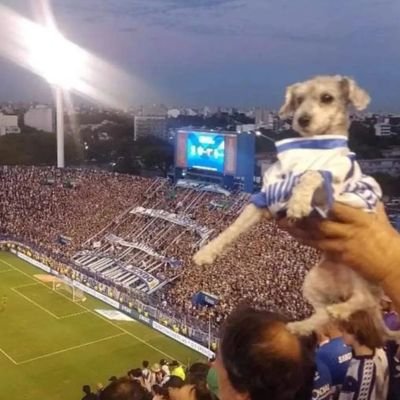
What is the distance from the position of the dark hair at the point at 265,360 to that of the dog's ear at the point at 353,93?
1.21 meters

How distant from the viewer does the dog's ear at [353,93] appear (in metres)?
2.96

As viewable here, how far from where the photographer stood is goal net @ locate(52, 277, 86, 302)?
2258 centimetres

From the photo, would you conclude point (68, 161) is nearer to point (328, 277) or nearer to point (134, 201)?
point (134, 201)

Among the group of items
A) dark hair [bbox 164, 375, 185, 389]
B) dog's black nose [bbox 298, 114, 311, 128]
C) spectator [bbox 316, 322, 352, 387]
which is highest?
dog's black nose [bbox 298, 114, 311, 128]

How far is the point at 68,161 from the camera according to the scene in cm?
5800

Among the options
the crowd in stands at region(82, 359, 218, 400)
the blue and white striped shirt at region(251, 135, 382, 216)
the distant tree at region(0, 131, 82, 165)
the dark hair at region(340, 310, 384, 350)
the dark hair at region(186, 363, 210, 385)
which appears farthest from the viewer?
the distant tree at region(0, 131, 82, 165)

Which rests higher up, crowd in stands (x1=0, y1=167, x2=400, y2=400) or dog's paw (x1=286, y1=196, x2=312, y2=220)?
dog's paw (x1=286, y1=196, x2=312, y2=220)

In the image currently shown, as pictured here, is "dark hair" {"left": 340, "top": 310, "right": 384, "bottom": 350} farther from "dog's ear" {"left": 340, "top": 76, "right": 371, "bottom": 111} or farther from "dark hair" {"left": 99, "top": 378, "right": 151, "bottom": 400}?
"dark hair" {"left": 99, "top": 378, "right": 151, "bottom": 400}

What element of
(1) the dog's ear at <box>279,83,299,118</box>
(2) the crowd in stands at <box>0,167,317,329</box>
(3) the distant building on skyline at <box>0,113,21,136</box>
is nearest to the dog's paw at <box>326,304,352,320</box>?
(1) the dog's ear at <box>279,83,299,118</box>

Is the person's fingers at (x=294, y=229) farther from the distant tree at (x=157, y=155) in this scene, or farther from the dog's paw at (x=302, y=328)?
the distant tree at (x=157, y=155)

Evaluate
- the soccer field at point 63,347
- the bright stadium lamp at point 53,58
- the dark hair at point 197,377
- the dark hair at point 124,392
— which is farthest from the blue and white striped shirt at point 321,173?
the bright stadium lamp at point 53,58

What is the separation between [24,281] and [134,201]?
11.1m

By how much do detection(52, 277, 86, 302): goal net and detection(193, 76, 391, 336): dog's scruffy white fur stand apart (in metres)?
20.1

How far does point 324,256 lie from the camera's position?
2.92 metres
